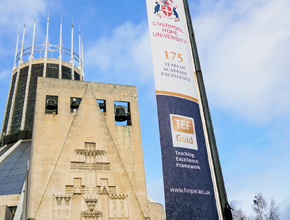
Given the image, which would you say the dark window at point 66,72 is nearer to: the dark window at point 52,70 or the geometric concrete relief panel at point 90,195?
the dark window at point 52,70

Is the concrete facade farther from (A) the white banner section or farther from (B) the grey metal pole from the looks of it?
(B) the grey metal pole

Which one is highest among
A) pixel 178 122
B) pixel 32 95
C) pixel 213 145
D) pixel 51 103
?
pixel 32 95

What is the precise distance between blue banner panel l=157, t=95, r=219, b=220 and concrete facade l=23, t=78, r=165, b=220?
9.94 metres

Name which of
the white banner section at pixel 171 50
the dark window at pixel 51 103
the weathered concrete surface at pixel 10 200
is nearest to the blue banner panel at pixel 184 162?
the white banner section at pixel 171 50

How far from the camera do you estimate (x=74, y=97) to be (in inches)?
864

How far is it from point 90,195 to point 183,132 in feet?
33.3

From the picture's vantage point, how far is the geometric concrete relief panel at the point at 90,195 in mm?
18469

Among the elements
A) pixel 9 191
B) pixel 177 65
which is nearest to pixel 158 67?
pixel 177 65

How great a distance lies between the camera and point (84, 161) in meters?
19.9

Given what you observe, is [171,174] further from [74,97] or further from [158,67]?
[74,97]

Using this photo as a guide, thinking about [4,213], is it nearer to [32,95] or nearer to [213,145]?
[213,145]

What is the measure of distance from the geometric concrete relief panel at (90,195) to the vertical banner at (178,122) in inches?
390

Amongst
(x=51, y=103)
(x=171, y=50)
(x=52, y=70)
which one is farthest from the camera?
(x=52, y=70)

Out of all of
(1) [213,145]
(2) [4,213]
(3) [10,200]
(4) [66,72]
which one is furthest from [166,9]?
(4) [66,72]
